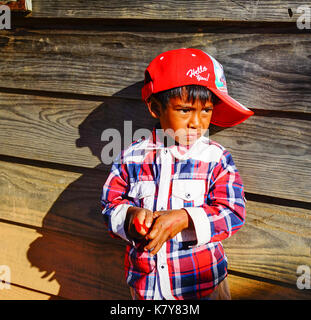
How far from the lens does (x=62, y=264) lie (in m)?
1.67

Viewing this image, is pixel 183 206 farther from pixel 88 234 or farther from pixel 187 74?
pixel 88 234

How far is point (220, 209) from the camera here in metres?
1.04

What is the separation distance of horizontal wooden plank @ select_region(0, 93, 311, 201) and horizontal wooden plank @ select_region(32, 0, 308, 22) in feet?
1.13

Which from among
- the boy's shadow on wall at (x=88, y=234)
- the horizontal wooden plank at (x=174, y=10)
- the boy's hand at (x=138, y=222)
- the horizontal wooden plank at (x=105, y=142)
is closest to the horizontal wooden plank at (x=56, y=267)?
the boy's shadow on wall at (x=88, y=234)

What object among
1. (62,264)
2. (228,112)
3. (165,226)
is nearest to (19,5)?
(228,112)

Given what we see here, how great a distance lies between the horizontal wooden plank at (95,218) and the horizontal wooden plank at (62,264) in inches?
2.7

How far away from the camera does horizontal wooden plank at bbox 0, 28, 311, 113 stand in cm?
114

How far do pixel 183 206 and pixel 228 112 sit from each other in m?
0.38

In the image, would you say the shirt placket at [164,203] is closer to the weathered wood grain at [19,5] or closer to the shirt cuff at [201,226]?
the shirt cuff at [201,226]

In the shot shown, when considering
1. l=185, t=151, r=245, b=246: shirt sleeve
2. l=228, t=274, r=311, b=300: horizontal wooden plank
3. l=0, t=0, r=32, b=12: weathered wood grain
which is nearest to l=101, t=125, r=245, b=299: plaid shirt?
Answer: l=185, t=151, r=245, b=246: shirt sleeve

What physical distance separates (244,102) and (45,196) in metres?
1.04

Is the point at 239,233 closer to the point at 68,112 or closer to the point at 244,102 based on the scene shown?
the point at 244,102

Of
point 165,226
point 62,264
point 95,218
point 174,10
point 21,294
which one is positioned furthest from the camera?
point 21,294

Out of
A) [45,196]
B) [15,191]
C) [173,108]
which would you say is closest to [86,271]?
[45,196]
